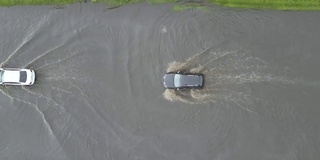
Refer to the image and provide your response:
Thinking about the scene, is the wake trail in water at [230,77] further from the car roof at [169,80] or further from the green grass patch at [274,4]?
Answer: the green grass patch at [274,4]

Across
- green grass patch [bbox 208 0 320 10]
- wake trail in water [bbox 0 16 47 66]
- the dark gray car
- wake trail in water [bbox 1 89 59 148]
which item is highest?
green grass patch [bbox 208 0 320 10]

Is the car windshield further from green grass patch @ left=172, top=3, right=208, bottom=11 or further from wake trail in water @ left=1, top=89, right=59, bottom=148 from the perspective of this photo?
wake trail in water @ left=1, top=89, right=59, bottom=148

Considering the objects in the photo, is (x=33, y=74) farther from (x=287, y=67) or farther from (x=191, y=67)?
(x=287, y=67)

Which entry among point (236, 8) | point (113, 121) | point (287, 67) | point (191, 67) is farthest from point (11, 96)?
point (287, 67)

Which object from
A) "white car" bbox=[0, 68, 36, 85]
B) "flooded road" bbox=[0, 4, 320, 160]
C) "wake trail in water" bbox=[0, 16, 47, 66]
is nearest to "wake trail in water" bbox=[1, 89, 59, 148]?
"flooded road" bbox=[0, 4, 320, 160]

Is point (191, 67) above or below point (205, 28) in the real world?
below

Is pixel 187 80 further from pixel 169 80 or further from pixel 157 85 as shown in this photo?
pixel 157 85

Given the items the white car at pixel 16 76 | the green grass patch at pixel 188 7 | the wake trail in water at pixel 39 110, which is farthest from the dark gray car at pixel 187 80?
the white car at pixel 16 76
